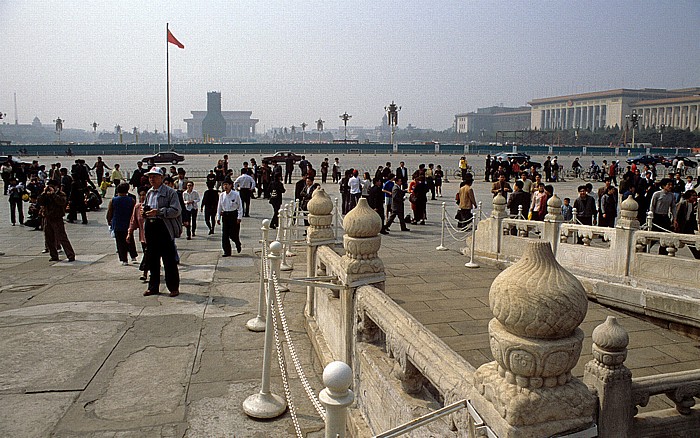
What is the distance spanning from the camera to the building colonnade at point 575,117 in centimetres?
14000

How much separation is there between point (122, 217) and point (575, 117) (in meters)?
156

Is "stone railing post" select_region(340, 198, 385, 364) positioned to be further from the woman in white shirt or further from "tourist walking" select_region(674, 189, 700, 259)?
the woman in white shirt

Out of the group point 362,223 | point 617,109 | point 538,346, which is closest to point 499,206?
point 362,223

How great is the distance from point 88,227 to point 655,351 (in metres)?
14.8

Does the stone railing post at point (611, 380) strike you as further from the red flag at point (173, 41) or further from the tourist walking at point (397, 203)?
the red flag at point (173, 41)

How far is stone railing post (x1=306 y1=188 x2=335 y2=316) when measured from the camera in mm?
7336

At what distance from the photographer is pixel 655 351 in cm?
608

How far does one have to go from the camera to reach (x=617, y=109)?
5197 inches

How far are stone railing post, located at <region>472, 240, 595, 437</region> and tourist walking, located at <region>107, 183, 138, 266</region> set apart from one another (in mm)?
9298

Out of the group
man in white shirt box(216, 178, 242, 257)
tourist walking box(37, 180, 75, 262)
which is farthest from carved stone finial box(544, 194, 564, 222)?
tourist walking box(37, 180, 75, 262)

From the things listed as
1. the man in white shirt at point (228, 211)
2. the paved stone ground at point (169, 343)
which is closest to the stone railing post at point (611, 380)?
the paved stone ground at point (169, 343)

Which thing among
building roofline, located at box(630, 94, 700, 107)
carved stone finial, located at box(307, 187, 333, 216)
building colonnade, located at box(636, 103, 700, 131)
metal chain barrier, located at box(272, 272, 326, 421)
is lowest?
metal chain barrier, located at box(272, 272, 326, 421)

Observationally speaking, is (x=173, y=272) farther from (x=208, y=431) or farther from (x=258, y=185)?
(x=258, y=185)

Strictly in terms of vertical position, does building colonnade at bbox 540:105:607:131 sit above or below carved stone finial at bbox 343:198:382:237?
above
